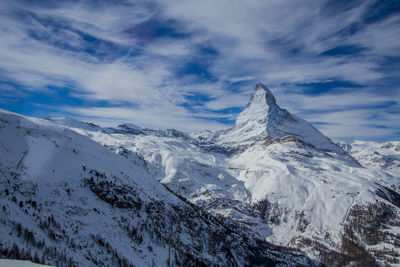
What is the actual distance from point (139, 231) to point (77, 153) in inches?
1242

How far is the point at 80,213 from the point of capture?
52469mm

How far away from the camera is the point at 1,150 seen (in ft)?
179

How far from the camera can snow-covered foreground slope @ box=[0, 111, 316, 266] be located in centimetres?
3791

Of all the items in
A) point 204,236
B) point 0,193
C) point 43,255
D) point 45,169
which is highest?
point 45,169

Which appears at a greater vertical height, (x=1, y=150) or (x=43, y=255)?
(x=1, y=150)

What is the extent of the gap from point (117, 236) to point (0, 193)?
23837 mm

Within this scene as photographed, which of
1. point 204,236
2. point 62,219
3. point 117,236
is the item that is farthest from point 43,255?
point 204,236

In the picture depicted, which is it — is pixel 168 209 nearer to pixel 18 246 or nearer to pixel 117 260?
pixel 117 260

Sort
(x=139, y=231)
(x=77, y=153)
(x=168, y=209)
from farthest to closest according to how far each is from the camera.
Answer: (x=168, y=209) < (x=77, y=153) < (x=139, y=231)

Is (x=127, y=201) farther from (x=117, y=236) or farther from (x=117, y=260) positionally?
(x=117, y=260)

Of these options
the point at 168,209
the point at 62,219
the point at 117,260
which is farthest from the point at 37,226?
the point at 168,209

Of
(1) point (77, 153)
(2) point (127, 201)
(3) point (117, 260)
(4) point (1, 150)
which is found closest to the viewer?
(3) point (117, 260)

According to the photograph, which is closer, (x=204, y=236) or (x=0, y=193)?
(x=0, y=193)

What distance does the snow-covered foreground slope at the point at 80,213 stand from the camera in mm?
37906
